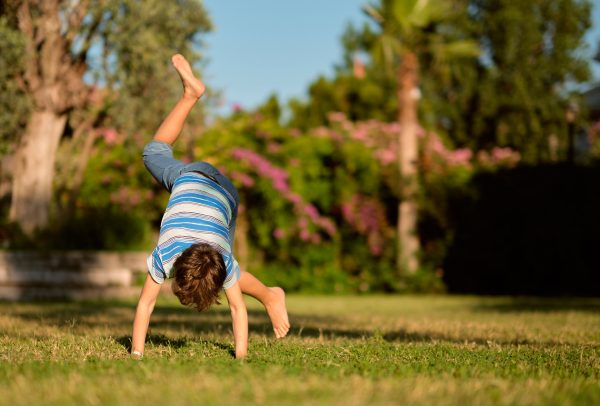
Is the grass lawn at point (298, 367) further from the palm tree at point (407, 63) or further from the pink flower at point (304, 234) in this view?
the palm tree at point (407, 63)

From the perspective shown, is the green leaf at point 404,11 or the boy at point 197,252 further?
the green leaf at point 404,11

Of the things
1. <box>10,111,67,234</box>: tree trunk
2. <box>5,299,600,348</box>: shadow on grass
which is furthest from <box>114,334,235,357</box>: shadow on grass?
<box>10,111,67,234</box>: tree trunk

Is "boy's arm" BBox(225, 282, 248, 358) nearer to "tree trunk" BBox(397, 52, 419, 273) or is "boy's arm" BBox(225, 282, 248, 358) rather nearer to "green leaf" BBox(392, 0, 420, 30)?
"tree trunk" BBox(397, 52, 419, 273)

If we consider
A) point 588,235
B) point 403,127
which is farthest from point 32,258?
point 588,235

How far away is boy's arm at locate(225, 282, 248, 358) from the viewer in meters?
5.20

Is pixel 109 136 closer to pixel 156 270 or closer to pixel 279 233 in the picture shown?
pixel 279 233

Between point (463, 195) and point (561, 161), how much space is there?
2.26 m

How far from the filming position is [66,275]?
14.1m

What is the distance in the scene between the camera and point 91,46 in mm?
14953

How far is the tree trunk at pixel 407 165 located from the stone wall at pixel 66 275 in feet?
22.6

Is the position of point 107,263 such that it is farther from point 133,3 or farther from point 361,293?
point 361,293

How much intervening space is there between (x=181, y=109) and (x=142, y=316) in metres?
1.97

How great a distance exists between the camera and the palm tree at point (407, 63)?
758 inches

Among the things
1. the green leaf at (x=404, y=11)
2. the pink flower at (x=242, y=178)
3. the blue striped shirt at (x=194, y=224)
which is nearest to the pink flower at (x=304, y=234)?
the pink flower at (x=242, y=178)
